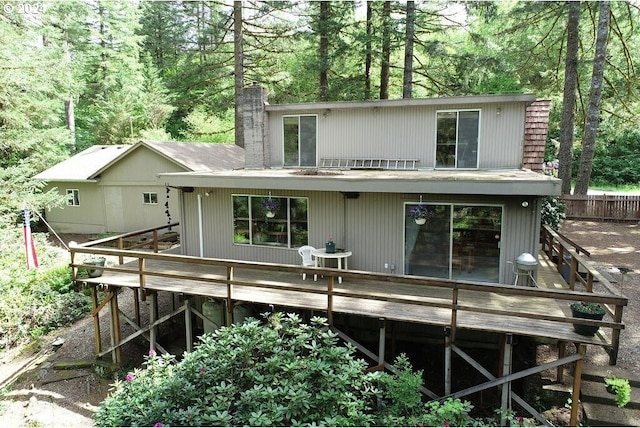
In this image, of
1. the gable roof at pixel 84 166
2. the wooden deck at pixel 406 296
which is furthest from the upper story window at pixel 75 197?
the wooden deck at pixel 406 296

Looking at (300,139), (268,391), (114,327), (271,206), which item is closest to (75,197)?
(114,327)

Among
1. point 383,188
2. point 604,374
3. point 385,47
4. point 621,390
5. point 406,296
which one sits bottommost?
point 604,374

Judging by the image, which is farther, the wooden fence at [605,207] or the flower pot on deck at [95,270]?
the wooden fence at [605,207]

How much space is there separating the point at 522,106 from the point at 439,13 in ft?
31.9

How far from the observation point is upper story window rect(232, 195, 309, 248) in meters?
9.05

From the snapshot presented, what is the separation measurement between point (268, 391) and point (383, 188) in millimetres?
4138

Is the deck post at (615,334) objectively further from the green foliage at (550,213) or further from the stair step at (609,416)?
the green foliage at (550,213)

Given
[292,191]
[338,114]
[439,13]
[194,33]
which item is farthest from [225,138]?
[292,191]

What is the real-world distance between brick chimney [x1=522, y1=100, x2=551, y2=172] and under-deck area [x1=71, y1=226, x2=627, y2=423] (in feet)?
6.36

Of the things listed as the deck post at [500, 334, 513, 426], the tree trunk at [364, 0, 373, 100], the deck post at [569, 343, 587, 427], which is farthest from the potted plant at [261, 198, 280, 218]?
the tree trunk at [364, 0, 373, 100]

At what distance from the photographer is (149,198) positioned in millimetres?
17266

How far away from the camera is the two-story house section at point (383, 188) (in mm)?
7551

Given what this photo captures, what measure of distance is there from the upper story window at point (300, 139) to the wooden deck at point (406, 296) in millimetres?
3698

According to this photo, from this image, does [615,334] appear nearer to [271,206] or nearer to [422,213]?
[422,213]
